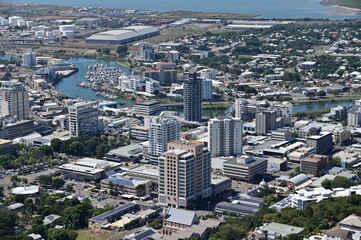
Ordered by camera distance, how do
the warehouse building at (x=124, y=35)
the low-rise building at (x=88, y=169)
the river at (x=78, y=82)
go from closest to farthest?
the low-rise building at (x=88, y=169) < the river at (x=78, y=82) < the warehouse building at (x=124, y=35)

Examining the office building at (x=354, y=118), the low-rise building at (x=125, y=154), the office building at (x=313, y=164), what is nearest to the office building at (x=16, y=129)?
the low-rise building at (x=125, y=154)

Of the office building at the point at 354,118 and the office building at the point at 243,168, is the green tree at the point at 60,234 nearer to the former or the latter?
the office building at the point at 243,168

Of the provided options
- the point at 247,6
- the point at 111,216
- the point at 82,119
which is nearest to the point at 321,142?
the point at 82,119

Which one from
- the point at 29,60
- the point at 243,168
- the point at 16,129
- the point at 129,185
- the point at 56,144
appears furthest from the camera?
the point at 29,60

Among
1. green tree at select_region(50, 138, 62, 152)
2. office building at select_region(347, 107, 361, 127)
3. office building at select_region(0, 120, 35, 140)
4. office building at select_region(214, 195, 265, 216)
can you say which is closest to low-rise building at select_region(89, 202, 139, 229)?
office building at select_region(214, 195, 265, 216)

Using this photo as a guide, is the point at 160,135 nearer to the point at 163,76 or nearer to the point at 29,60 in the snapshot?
the point at 163,76

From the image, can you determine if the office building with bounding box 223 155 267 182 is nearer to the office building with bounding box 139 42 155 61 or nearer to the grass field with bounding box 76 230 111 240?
the grass field with bounding box 76 230 111 240
